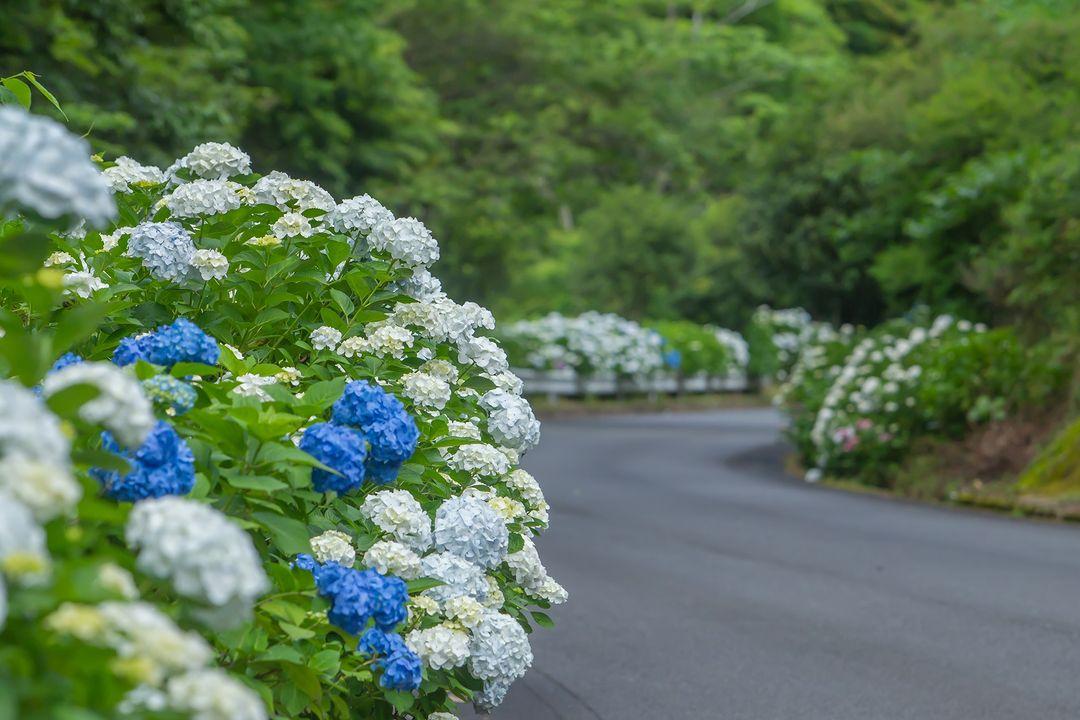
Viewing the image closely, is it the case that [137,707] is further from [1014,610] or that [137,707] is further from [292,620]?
[1014,610]

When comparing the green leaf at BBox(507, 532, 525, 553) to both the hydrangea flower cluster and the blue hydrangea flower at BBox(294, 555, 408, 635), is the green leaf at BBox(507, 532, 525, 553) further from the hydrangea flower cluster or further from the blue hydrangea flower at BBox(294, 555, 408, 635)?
the hydrangea flower cluster

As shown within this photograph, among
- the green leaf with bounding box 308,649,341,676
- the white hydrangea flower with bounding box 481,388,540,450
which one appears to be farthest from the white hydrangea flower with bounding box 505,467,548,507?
the green leaf with bounding box 308,649,341,676

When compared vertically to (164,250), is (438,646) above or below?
below

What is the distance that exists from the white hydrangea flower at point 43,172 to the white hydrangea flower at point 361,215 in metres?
2.97

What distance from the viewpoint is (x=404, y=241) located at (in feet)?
17.0

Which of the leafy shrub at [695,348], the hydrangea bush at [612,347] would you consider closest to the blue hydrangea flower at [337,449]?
the hydrangea bush at [612,347]

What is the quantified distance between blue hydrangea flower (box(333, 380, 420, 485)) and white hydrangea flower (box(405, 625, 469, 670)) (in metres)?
0.50

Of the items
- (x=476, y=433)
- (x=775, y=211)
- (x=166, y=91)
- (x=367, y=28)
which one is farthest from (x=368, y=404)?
(x=775, y=211)

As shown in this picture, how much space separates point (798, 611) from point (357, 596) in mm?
5499

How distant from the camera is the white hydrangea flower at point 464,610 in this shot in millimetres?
4316

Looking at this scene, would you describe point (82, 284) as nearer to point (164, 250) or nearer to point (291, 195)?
point (164, 250)

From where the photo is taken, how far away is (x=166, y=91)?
19484 mm

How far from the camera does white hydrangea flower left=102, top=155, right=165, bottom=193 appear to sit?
5.58 meters

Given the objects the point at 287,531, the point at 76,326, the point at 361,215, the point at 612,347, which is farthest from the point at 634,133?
the point at 76,326
